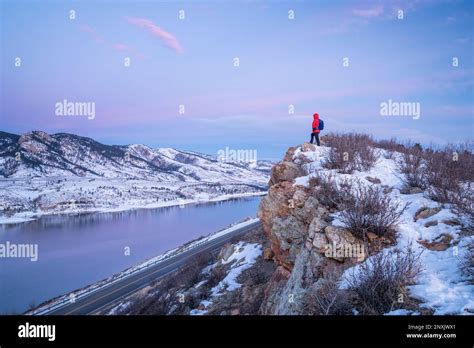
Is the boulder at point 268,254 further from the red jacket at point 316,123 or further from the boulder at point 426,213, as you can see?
the boulder at point 426,213

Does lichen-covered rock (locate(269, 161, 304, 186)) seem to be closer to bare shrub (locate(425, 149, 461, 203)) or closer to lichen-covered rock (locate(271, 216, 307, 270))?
lichen-covered rock (locate(271, 216, 307, 270))

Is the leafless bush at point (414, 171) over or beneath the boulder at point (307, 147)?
beneath

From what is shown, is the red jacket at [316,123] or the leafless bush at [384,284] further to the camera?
the red jacket at [316,123]

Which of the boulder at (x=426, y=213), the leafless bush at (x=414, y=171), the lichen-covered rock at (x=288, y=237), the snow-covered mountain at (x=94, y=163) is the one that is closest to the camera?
the boulder at (x=426, y=213)

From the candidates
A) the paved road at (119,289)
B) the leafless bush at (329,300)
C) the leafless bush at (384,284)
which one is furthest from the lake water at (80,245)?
the leafless bush at (384,284)

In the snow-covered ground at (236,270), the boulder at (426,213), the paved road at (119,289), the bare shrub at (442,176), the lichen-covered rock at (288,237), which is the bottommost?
the paved road at (119,289)

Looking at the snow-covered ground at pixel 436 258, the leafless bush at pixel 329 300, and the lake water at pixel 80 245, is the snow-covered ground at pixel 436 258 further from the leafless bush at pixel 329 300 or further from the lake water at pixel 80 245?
the lake water at pixel 80 245

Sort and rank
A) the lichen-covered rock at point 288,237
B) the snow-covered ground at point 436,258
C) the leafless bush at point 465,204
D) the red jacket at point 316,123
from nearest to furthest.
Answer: the snow-covered ground at point 436,258, the leafless bush at point 465,204, the lichen-covered rock at point 288,237, the red jacket at point 316,123

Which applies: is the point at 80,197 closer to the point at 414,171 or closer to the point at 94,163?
the point at 94,163
